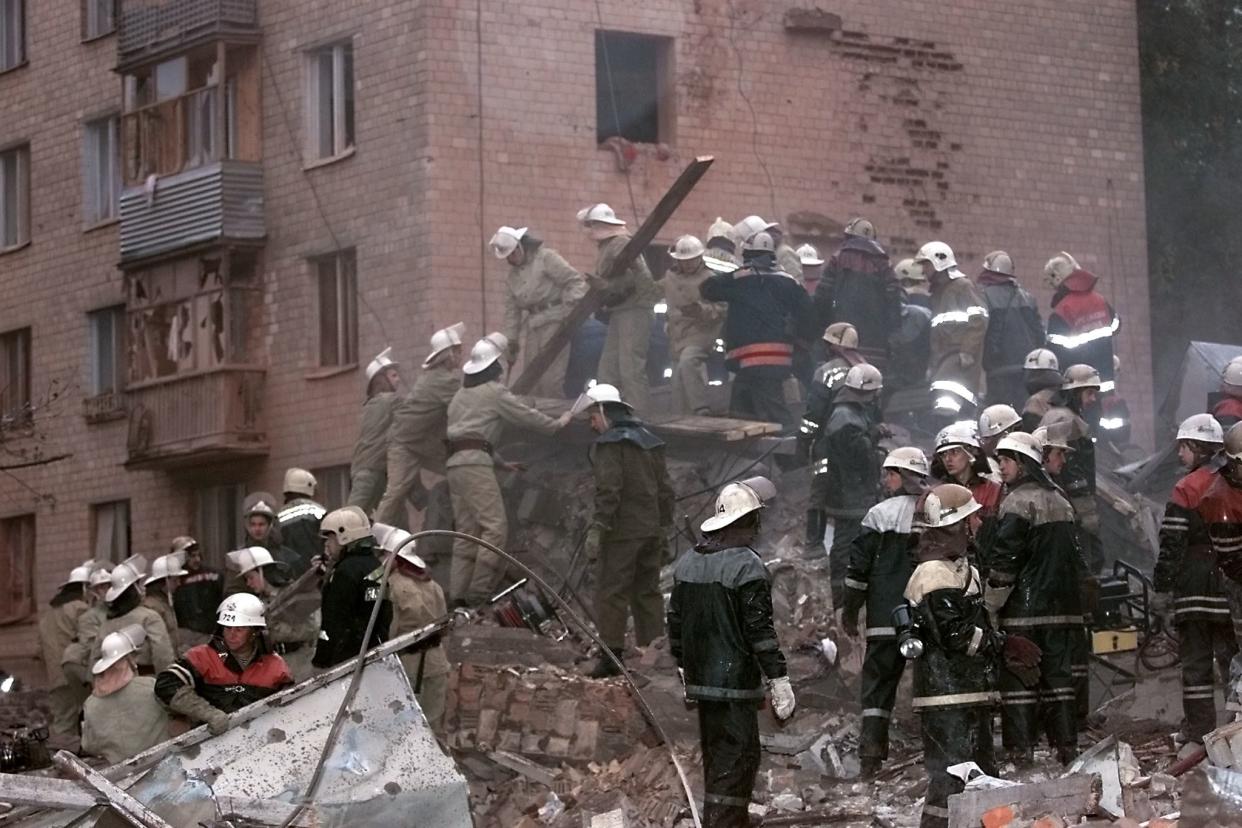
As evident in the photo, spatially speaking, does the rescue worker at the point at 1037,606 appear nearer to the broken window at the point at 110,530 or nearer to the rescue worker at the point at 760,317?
the rescue worker at the point at 760,317

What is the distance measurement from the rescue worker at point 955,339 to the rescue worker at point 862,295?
577mm

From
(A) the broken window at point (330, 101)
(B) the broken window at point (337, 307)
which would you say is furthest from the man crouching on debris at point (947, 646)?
(A) the broken window at point (330, 101)

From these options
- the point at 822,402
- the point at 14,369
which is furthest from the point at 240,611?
the point at 14,369

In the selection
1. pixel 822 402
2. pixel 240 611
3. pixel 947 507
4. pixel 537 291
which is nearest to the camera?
pixel 947 507

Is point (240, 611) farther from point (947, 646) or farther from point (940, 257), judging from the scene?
point (940, 257)

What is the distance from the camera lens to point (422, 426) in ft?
66.2

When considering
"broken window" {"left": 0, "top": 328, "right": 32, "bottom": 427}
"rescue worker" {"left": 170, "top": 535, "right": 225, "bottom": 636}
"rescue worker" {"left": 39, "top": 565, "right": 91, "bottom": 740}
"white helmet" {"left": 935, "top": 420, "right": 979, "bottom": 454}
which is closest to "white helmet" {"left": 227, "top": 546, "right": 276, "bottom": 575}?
"rescue worker" {"left": 170, "top": 535, "right": 225, "bottom": 636}

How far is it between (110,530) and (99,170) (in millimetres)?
4963

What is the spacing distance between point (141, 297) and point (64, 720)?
10.7 metres

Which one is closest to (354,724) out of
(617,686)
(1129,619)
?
(617,686)

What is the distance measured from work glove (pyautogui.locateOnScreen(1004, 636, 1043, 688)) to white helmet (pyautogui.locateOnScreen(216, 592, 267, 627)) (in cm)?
443

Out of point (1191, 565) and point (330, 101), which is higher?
point (330, 101)

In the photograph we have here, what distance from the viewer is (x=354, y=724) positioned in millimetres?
12578

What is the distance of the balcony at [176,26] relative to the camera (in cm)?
2792
